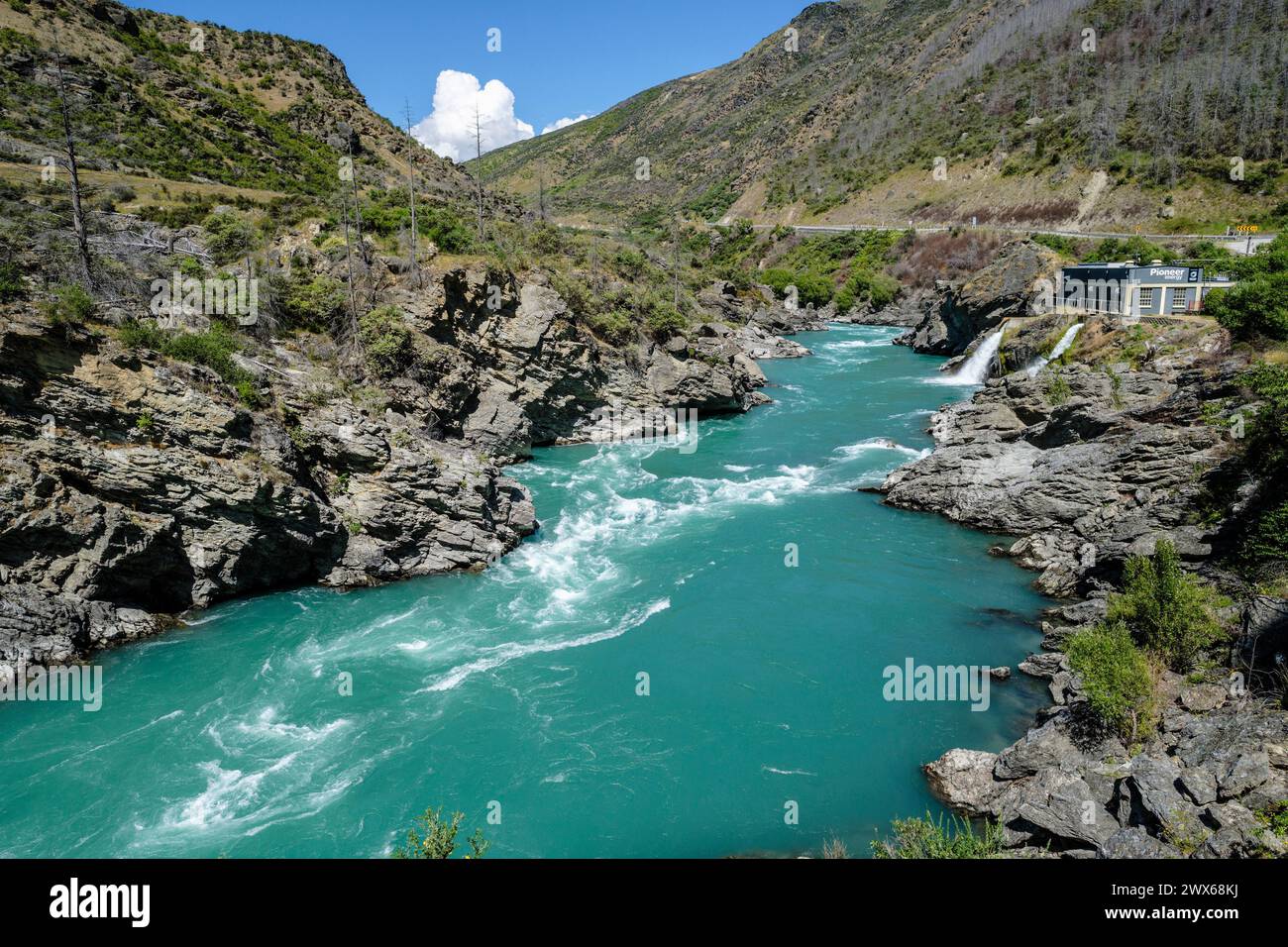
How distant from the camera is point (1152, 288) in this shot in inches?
1544

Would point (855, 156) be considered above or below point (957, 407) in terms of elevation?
above

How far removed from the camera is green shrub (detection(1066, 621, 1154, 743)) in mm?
14055

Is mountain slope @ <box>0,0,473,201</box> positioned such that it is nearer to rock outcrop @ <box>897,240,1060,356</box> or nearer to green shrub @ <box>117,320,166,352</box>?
green shrub @ <box>117,320,166,352</box>

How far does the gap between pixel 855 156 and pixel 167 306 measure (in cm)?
12072

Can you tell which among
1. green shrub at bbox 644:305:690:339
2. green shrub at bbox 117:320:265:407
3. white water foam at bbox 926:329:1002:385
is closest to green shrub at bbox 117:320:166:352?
green shrub at bbox 117:320:265:407

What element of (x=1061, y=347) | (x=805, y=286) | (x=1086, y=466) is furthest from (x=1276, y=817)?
(x=805, y=286)

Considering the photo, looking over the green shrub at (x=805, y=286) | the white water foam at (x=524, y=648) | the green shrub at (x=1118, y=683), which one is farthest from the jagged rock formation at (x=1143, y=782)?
the green shrub at (x=805, y=286)

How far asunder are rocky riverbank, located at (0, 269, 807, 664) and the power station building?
35350 millimetres

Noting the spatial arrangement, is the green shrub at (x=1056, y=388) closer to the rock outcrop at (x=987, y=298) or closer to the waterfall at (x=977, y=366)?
the waterfall at (x=977, y=366)

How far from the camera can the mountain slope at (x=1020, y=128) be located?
73062mm

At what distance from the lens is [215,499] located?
21.8 metres

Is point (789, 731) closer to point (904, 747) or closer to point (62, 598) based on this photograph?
point (904, 747)
